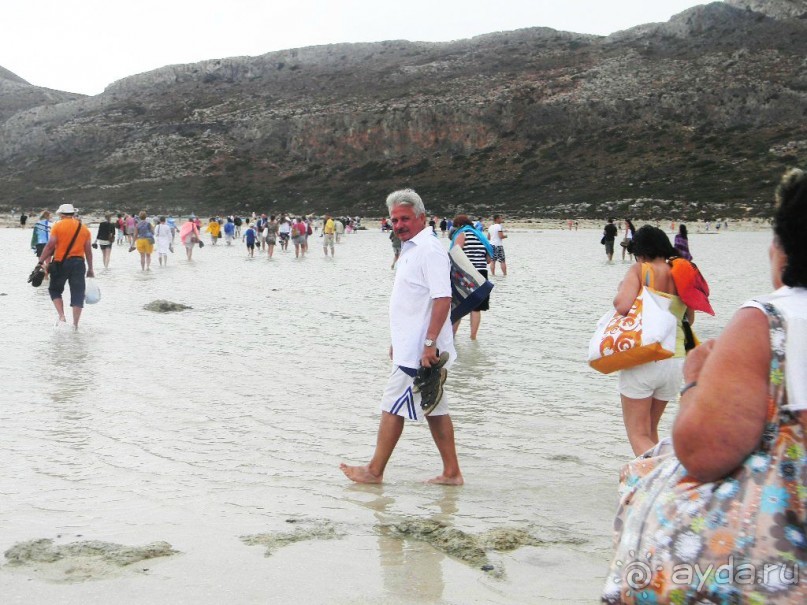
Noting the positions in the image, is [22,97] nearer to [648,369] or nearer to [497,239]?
[497,239]

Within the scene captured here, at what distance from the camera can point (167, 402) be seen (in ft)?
26.3

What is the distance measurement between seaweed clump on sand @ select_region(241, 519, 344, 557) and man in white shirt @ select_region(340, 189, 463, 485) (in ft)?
2.65

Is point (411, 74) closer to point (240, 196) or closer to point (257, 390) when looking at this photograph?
point (240, 196)

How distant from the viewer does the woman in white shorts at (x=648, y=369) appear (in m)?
5.27

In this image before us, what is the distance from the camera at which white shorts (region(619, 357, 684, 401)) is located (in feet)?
17.2

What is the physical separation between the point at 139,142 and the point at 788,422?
4696 inches

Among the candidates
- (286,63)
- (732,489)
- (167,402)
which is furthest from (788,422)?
(286,63)

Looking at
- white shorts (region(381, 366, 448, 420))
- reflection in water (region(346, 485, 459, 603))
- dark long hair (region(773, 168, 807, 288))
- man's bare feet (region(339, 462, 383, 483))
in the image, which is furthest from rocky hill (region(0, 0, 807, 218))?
dark long hair (region(773, 168, 807, 288))

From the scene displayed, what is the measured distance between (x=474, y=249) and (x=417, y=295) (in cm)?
737

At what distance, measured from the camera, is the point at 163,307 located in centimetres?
1528

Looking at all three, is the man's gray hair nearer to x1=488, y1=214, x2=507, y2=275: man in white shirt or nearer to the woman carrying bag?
the woman carrying bag

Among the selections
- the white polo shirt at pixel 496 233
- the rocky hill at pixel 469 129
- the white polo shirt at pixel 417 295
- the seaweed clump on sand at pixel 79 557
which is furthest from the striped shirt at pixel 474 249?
the rocky hill at pixel 469 129

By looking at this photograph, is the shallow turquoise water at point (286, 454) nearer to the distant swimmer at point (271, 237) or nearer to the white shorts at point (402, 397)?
the white shorts at point (402, 397)

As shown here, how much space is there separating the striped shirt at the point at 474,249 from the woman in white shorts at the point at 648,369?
693cm
